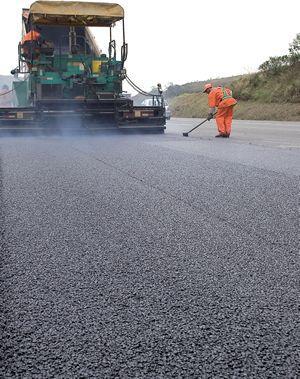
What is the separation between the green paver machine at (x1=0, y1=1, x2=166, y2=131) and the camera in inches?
587

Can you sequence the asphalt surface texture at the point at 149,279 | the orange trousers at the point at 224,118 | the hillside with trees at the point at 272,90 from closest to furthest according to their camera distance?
the asphalt surface texture at the point at 149,279
the orange trousers at the point at 224,118
the hillside with trees at the point at 272,90

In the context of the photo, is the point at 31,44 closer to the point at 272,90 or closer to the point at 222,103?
the point at 222,103

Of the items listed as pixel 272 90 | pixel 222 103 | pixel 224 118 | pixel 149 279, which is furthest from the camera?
pixel 272 90

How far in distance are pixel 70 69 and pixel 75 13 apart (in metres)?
1.45

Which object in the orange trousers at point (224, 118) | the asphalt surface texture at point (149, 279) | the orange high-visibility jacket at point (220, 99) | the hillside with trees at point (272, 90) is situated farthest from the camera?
the hillside with trees at point (272, 90)

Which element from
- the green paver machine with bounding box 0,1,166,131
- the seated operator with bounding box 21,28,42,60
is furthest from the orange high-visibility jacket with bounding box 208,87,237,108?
the seated operator with bounding box 21,28,42,60

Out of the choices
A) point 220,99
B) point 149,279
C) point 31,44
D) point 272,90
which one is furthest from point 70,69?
point 272,90

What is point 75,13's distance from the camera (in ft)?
49.0

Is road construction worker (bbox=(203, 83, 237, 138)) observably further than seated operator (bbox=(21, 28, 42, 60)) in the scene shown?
No

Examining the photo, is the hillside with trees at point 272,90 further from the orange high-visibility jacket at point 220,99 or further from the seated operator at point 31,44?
the seated operator at point 31,44

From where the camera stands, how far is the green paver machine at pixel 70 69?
14.9 meters

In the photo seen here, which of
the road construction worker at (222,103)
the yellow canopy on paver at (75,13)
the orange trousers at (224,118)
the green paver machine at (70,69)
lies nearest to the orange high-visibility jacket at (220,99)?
the road construction worker at (222,103)

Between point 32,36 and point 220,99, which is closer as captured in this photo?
point 220,99

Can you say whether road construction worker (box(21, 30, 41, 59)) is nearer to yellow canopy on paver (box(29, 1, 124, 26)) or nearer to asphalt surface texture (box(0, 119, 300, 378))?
yellow canopy on paver (box(29, 1, 124, 26))
